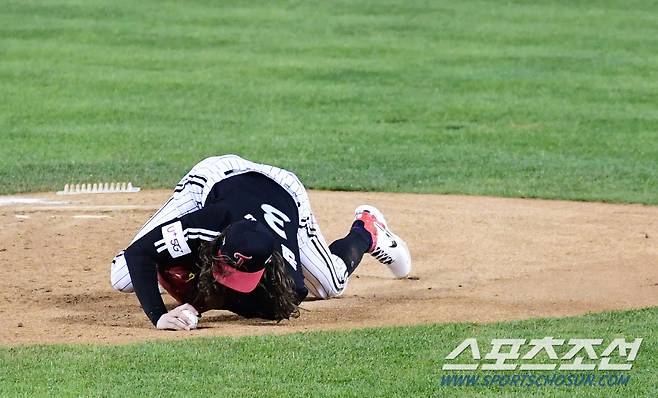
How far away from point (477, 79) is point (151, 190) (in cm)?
664

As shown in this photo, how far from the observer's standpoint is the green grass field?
5309 mm

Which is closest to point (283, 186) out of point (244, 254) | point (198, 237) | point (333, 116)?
point (198, 237)

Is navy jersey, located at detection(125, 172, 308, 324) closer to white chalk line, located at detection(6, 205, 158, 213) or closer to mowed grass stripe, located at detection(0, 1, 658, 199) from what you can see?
white chalk line, located at detection(6, 205, 158, 213)

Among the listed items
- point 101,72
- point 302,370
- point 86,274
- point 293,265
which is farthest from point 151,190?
point 101,72

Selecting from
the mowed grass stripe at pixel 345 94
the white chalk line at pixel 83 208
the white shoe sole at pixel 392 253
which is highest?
the white shoe sole at pixel 392 253

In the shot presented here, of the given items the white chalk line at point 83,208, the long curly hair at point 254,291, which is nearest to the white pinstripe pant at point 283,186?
the long curly hair at point 254,291

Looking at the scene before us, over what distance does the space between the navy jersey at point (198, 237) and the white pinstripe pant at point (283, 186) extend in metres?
0.13

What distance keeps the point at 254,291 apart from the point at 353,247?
1039 millimetres

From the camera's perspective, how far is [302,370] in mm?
5223

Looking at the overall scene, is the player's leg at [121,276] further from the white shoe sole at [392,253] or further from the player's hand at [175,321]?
the white shoe sole at [392,253]

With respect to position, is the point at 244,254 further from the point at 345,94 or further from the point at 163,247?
the point at 345,94

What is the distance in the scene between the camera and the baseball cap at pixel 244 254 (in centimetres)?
565

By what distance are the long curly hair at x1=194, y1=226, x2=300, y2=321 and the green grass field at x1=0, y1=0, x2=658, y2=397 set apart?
0.31 meters

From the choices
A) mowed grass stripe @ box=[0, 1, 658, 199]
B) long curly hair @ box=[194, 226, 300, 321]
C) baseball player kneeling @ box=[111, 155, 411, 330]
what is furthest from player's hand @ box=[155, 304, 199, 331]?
mowed grass stripe @ box=[0, 1, 658, 199]
